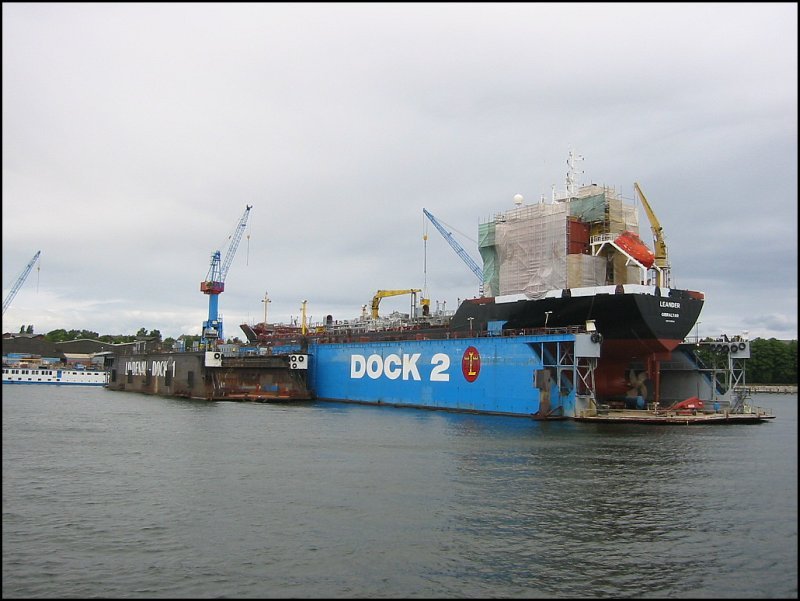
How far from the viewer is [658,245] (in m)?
54.1

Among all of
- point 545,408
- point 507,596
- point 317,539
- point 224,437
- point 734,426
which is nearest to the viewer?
point 507,596

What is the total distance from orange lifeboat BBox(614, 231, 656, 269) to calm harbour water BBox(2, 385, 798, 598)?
16.1 metres

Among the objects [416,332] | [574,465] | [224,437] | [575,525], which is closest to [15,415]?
[224,437]

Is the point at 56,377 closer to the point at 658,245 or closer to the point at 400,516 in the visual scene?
the point at 658,245

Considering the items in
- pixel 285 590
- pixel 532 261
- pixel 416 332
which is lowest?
pixel 285 590

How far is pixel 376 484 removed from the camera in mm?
25359

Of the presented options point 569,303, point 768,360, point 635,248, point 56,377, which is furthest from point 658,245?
point 56,377

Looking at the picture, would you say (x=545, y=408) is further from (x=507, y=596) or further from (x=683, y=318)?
(x=507, y=596)

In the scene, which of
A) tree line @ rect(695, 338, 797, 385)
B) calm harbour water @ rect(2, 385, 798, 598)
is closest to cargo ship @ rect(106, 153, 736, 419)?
calm harbour water @ rect(2, 385, 798, 598)

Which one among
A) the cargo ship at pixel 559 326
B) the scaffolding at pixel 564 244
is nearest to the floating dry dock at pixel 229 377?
the cargo ship at pixel 559 326

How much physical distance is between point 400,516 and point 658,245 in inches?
1585

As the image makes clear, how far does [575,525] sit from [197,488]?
43.6 ft

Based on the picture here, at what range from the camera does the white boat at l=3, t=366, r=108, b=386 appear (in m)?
119

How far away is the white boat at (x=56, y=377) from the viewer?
119 meters
